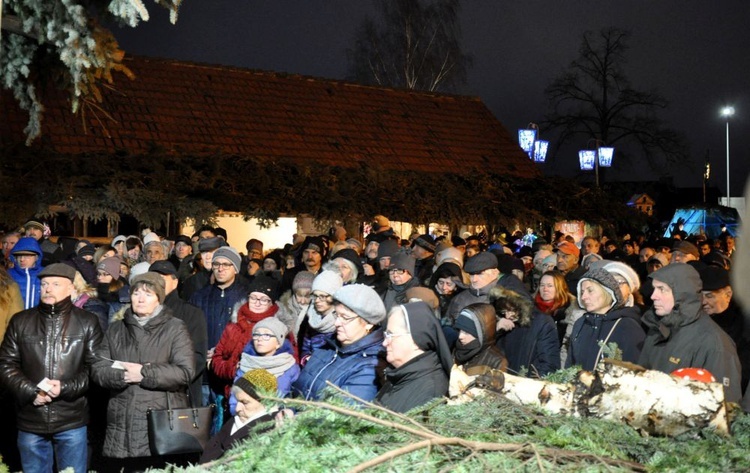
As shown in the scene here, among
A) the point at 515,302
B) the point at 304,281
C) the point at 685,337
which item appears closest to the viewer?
the point at 685,337

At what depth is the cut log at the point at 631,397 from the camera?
3072mm

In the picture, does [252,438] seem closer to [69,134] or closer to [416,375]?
[416,375]

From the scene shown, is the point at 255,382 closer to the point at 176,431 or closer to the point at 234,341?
the point at 176,431

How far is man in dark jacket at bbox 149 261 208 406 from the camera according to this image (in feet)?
25.6

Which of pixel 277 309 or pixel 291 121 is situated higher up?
pixel 291 121

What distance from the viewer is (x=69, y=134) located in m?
20.4

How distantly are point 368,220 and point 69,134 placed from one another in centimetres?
708

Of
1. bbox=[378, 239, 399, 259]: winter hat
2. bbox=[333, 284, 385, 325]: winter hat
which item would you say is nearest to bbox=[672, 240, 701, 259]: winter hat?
bbox=[378, 239, 399, 259]: winter hat

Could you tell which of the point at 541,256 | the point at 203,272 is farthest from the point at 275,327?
the point at 541,256

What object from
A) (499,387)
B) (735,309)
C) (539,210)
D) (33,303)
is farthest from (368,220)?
(499,387)

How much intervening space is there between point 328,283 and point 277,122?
57.3 ft

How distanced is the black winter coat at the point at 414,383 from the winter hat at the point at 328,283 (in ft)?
7.98

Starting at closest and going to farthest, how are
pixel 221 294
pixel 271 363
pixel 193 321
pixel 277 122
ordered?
pixel 271 363 → pixel 193 321 → pixel 221 294 → pixel 277 122

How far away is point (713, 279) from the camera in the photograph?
7.65 metres
